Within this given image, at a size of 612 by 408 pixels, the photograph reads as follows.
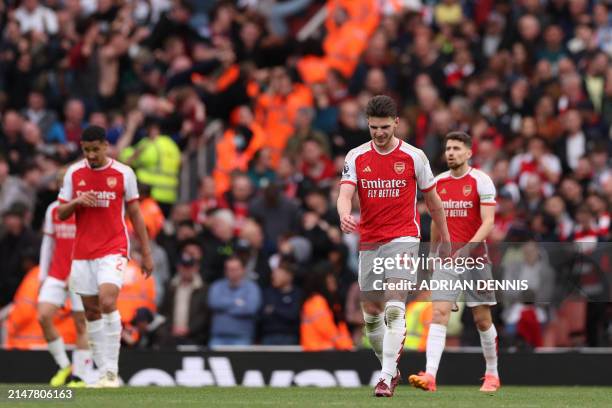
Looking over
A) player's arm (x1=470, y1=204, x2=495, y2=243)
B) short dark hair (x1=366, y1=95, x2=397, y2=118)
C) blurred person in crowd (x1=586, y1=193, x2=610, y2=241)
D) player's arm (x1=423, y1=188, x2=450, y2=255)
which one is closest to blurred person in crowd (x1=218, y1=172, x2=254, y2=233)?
blurred person in crowd (x1=586, y1=193, x2=610, y2=241)

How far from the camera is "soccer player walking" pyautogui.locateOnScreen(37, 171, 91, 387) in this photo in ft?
52.3

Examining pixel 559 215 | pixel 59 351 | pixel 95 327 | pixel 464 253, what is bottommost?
pixel 59 351

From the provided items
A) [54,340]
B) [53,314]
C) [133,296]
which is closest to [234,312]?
[133,296]

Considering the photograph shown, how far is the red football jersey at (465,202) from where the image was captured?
1465cm

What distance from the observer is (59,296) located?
16.0 metres

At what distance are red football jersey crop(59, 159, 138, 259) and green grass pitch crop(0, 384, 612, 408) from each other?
1.35 metres

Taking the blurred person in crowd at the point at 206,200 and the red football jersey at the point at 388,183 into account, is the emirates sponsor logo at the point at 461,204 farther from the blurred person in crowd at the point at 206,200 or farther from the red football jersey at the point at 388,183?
the blurred person in crowd at the point at 206,200

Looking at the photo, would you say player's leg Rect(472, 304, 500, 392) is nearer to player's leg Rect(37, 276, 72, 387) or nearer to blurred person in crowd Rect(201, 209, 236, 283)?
player's leg Rect(37, 276, 72, 387)

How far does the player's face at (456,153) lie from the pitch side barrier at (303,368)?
12.1 feet

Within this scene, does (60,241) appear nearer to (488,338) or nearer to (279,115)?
(488,338)

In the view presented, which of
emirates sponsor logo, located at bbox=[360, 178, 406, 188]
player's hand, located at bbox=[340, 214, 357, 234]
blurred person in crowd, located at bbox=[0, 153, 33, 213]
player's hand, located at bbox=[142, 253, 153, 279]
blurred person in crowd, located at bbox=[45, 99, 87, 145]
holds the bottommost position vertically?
player's hand, located at bbox=[142, 253, 153, 279]

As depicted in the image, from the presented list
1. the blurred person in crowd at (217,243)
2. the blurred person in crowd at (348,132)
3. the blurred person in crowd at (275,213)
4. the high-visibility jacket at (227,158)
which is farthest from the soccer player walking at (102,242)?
the high-visibility jacket at (227,158)

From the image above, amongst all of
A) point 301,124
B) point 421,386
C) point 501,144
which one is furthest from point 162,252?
point 421,386

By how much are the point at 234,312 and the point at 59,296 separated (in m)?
3.30
